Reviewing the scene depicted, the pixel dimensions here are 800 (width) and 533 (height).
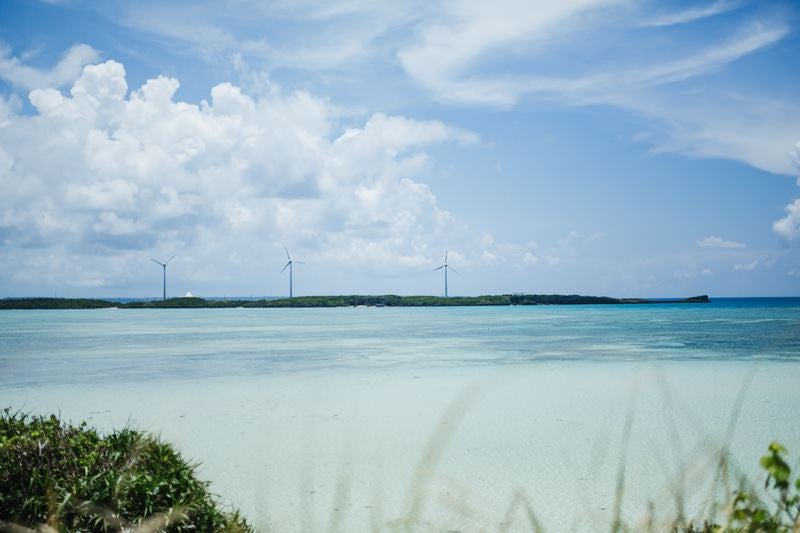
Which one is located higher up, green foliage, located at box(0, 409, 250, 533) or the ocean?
green foliage, located at box(0, 409, 250, 533)

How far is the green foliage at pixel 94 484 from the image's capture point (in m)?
4.43

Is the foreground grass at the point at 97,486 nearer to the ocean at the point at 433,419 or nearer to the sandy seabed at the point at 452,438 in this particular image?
the sandy seabed at the point at 452,438

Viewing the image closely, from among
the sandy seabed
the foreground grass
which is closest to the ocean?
the sandy seabed

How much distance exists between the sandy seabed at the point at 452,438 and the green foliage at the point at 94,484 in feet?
2.67

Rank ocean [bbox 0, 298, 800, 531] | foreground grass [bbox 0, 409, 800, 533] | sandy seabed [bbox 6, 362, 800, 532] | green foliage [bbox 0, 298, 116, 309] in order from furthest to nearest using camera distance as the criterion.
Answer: green foliage [bbox 0, 298, 116, 309]
ocean [bbox 0, 298, 800, 531]
sandy seabed [bbox 6, 362, 800, 532]
foreground grass [bbox 0, 409, 800, 533]

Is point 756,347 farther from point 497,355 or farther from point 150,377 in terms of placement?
point 150,377

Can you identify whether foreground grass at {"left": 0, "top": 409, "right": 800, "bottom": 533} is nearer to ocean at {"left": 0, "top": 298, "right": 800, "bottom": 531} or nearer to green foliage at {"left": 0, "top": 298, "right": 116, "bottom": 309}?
ocean at {"left": 0, "top": 298, "right": 800, "bottom": 531}

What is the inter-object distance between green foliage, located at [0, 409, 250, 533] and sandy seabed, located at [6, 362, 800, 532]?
0.81m

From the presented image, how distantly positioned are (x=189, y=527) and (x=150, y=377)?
14.1 meters

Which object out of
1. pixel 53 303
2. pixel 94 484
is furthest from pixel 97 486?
pixel 53 303

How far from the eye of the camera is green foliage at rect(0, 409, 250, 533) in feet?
14.5

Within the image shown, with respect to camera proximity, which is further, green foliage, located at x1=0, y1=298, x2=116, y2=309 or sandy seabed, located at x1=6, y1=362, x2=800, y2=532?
green foliage, located at x1=0, y1=298, x2=116, y2=309

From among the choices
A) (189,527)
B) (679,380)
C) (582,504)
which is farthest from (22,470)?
(679,380)

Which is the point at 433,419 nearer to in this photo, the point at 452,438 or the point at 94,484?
the point at 452,438
